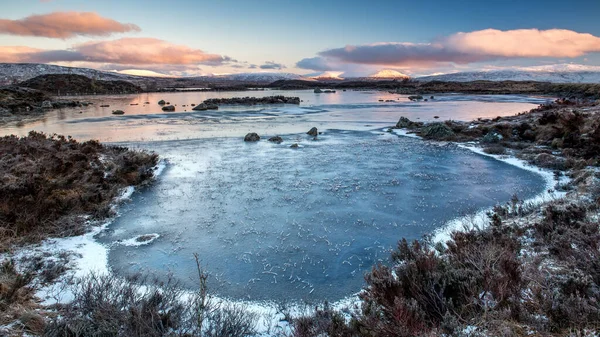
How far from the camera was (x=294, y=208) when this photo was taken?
885cm

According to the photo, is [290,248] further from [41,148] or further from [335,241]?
[41,148]

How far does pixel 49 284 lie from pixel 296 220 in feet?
16.1

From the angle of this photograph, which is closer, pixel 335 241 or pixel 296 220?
pixel 335 241

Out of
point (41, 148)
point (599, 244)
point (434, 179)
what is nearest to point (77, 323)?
point (599, 244)

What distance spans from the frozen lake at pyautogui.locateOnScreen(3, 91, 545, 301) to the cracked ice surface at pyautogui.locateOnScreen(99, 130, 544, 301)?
0.03 meters

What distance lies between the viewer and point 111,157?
12812mm

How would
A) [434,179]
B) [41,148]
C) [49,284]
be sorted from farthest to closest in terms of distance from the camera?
1. [41,148]
2. [434,179]
3. [49,284]

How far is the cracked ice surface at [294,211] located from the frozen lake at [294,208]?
3cm

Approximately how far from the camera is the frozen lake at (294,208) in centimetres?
595

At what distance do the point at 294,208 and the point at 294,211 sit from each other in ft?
0.71

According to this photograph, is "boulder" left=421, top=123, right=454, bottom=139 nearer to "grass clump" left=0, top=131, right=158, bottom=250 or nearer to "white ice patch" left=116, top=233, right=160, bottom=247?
"grass clump" left=0, top=131, right=158, bottom=250

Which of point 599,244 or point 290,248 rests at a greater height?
point 599,244

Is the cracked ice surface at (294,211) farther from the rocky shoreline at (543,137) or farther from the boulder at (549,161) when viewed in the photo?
the rocky shoreline at (543,137)

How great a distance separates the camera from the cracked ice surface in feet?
19.4
